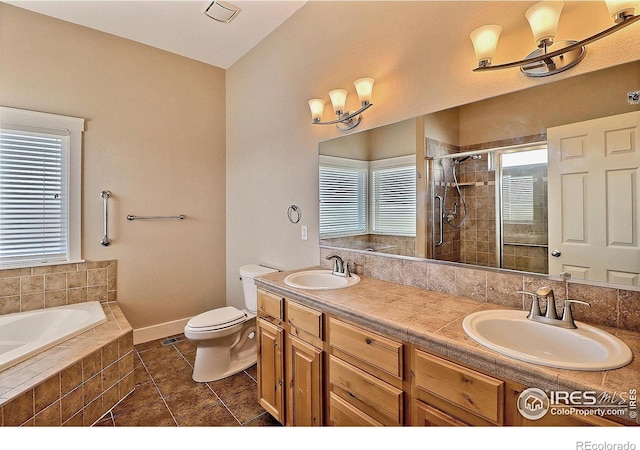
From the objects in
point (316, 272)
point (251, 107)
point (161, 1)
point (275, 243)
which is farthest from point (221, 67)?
point (316, 272)

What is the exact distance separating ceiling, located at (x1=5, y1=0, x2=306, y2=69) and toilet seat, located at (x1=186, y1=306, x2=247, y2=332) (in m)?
2.36

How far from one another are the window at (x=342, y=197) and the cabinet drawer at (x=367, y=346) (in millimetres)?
840

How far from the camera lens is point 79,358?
5.93ft

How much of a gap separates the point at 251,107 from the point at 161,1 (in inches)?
40.2

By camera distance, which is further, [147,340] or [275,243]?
[147,340]

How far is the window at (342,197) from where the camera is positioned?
210cm

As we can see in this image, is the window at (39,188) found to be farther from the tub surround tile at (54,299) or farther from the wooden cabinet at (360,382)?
the wooden cabinet at (360,382)

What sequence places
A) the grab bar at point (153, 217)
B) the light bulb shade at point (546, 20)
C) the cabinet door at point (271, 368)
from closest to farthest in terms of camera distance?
the light bulb shade at point (546, 20) < the cabinet door at point (271, 368) < the grab bar at point (153, 217)

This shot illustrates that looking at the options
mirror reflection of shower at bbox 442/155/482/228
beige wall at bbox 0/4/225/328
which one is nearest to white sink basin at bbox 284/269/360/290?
mirror reflection of shower at bbox 442/155/482/228

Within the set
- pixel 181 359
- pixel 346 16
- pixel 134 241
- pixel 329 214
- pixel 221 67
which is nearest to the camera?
pixel 346 16

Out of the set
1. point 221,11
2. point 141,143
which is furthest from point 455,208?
A: point 141,143

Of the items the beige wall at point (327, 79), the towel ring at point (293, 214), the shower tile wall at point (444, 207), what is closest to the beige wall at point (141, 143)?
the beige wall at point (327, 79)

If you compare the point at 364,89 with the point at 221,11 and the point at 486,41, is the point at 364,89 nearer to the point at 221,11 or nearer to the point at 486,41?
the point at 486,41

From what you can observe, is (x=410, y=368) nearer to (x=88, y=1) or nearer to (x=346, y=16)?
(x=346, y=16)
